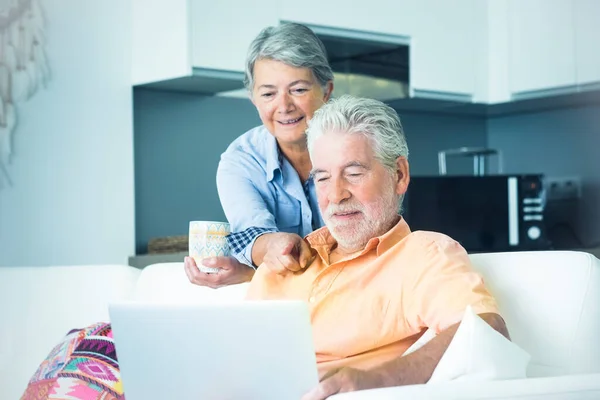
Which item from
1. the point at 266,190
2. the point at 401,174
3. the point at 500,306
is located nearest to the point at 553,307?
the point at 500,306

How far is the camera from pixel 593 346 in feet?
5.64

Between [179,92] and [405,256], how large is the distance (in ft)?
7.55

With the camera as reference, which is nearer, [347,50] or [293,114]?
[293,114]

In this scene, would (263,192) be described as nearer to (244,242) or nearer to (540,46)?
(244,242)

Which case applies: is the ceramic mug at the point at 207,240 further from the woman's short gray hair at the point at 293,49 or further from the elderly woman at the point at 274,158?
the woman's short gray hair at the point at 293,49

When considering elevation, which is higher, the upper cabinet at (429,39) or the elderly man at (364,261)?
the upper cabinet at (429,39)

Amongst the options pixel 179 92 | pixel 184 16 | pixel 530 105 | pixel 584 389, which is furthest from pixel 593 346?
pixel 530 105

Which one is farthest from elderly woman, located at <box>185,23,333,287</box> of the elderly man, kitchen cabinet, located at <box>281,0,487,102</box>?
kitchen cabinet, located at <box>281,0,487,102</box>

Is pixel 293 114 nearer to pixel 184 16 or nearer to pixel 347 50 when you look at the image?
pixel 184 16

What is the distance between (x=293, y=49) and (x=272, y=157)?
262mm

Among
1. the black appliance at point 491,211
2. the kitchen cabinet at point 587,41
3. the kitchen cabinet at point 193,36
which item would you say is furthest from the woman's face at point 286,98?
the kitchen cabinet at point 587,41

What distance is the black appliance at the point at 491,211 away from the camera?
4.18m

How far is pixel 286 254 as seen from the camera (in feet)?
6.28

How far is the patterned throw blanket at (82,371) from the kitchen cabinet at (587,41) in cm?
277
